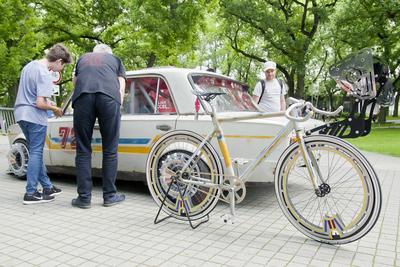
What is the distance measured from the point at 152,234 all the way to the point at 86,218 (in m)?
0.92

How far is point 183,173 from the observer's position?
13.2 ft

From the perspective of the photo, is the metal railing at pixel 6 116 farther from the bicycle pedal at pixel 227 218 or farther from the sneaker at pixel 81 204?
the bicycle pedal at pixel 227 218

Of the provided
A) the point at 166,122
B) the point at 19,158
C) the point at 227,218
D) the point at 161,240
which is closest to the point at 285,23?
the point at 19,158

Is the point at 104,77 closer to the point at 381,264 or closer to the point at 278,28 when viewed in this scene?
the point at 381,264

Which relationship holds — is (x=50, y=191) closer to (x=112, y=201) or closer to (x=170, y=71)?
(x=112, y=201)

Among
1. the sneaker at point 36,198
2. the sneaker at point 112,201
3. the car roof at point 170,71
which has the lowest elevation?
the sneaker at point 36,198

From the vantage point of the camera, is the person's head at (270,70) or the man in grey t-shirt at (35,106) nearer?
Answer: the man in grey t-shirt at (35,106)

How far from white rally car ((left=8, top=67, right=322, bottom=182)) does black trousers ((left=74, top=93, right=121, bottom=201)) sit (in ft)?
1.66

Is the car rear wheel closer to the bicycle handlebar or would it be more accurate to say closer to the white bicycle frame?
the white bicycle frame

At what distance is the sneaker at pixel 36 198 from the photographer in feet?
15.8

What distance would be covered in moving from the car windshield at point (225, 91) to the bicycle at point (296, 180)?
→ 1.09 metres

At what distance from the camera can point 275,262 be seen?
120 inches

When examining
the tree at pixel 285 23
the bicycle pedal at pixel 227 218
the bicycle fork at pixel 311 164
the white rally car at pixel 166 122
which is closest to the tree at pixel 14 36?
the white rally car at pixel 166 122

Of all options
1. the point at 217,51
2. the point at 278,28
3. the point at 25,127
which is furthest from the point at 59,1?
the point at 217,51
